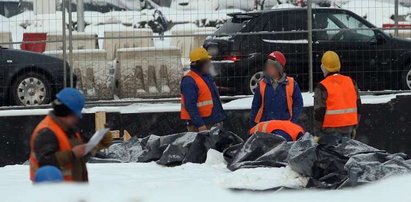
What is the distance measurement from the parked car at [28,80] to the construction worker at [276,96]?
506 cm

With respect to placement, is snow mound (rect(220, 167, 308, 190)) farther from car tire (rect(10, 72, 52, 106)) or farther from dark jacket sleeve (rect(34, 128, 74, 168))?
car tire (rect(10, 72, 52, 106))

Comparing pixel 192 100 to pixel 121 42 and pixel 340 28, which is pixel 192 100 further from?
pixel 340 28

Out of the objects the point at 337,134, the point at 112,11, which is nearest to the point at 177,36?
the point at 112,11

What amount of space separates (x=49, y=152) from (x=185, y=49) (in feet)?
31.8

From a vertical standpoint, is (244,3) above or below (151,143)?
above

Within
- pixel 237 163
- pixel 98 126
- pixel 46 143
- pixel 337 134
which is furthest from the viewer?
pixel 98 126

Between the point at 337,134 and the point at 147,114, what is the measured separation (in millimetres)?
4171

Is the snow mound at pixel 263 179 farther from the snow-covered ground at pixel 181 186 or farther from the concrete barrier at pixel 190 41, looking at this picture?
the concrete barrier at pixel 190 41

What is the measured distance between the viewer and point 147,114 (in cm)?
1452

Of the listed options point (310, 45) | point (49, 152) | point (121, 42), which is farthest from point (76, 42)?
point (49, 152)

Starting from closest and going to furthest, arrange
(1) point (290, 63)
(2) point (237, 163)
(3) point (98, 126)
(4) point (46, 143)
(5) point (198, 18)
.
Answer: (4) point (46, 143), (2) point (237, 163), (3) point (98, 126), (1) point (290, 63), (5) point (198, 18)

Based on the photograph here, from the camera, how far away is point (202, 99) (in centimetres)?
1182

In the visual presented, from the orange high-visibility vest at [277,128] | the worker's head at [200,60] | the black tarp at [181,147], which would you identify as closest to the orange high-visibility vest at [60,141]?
the black tarp at [181,147]

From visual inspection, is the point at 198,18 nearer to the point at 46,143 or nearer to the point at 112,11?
the point at 112,11
